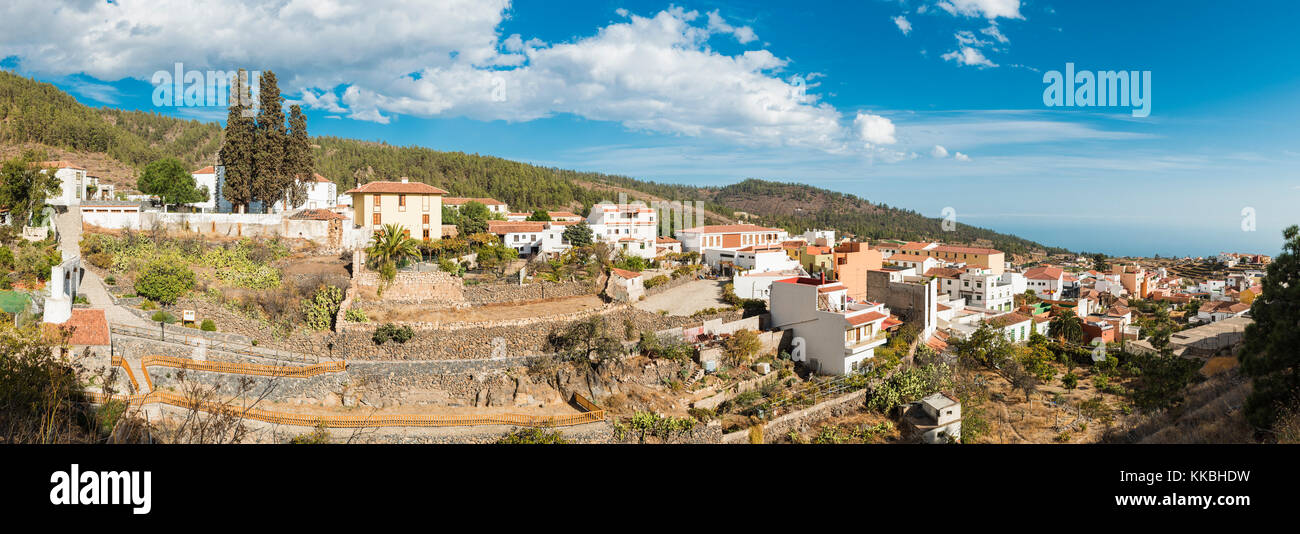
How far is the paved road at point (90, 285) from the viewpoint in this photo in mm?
12805

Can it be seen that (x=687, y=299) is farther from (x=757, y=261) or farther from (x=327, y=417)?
(x=327, y=417)

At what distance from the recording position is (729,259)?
27.9m

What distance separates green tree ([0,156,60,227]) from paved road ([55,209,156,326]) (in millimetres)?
821

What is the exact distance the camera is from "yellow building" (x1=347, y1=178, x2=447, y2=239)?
983 inches

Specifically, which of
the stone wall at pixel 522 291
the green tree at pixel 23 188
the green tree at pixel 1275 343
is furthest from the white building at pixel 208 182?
the green tree at pixel 1275 343

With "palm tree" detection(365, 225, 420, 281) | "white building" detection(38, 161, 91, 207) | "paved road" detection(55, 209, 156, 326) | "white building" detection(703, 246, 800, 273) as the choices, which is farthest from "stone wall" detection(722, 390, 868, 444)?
"white building" detection(38, 161, 91, 207)

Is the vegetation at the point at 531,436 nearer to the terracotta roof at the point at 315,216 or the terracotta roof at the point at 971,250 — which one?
the terracotta roof at the point at 315,216

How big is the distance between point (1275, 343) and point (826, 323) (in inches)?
395

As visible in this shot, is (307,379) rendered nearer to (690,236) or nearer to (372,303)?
(372,303)

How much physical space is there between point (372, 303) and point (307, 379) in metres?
3.83

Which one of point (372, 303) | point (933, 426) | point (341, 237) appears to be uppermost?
point (341, 237)

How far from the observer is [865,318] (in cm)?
1720

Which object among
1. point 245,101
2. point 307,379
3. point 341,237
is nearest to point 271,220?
point 341,237

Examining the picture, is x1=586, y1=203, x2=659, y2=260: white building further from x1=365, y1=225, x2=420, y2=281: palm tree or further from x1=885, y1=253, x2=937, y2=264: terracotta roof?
x1=885, y1=253, x2=937, y2=264: terracotta roof
